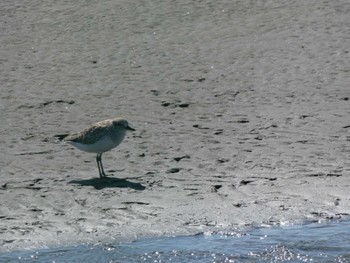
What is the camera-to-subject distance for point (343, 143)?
1291 centimetres

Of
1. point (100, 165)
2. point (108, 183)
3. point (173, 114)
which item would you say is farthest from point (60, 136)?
point (108, 183)

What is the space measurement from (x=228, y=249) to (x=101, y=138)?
8.89ft

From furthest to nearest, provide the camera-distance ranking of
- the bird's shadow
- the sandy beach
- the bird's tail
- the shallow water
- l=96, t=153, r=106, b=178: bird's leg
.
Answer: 1. the bird's tail
2. l=96, t=153, r=106, b=178: bird's leg
3. the bird's shadow
4. the sandy beach
5. the shallow water

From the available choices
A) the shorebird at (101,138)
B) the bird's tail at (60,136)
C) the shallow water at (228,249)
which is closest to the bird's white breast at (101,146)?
the shorebird at (101,138)

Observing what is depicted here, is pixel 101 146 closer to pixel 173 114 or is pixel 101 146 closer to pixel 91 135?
pixel 91 135

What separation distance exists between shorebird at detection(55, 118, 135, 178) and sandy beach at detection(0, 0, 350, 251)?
307 mm

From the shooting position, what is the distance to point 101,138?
11.7m

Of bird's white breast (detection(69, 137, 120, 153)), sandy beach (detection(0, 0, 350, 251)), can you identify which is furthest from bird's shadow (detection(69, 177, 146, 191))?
bird's white breast (detection(69, 137, 120, 153))

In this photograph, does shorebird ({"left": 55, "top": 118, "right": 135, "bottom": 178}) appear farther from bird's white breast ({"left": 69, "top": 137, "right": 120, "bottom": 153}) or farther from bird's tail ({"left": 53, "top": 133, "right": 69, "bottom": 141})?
bird's tail ({"left": 53, "top": 133, "right": 69, "bottom": 141})

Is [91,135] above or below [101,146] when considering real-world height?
above

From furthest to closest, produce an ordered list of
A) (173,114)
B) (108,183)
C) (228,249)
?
(173,114) < (108,183) < (228,249)

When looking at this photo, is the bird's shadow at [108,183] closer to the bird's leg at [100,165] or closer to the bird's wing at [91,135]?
the bird's leg at [100,165]

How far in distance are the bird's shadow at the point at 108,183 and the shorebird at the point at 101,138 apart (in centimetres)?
10

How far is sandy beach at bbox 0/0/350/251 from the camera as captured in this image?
10578mm
